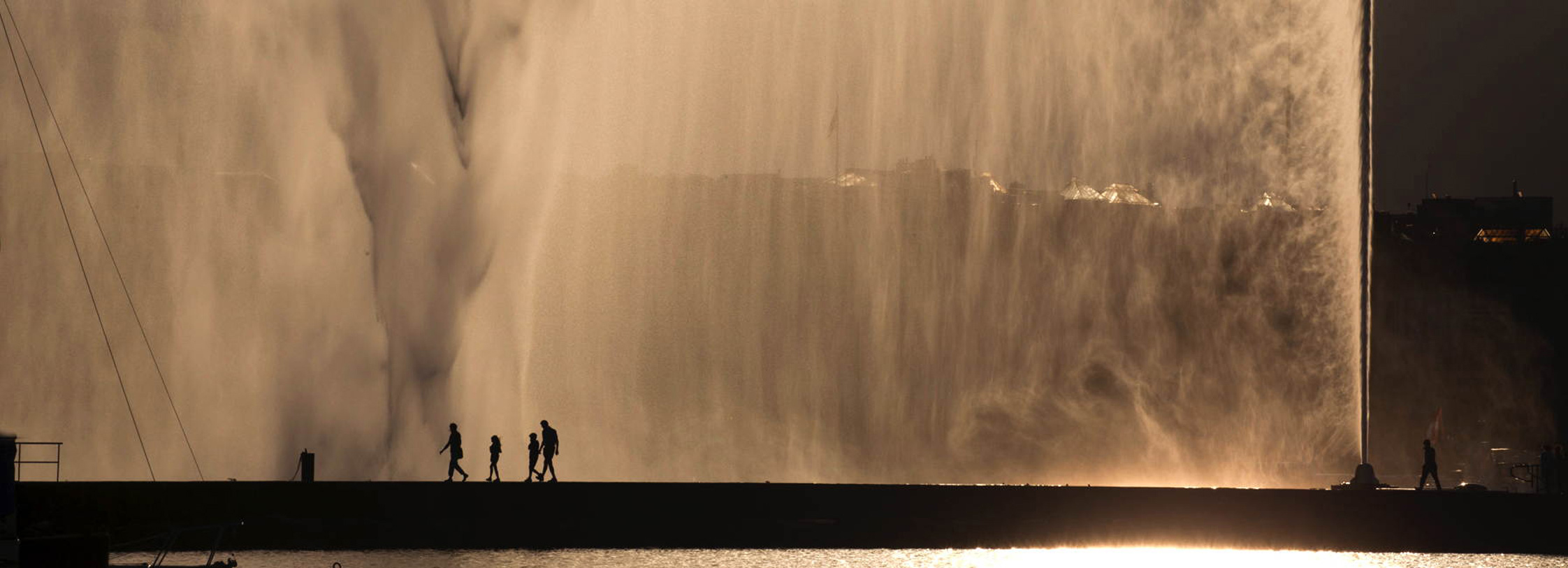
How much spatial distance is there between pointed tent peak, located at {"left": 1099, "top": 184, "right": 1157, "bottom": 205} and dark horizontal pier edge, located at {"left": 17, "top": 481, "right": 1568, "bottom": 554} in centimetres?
2218

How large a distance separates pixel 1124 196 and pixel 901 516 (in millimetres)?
31890

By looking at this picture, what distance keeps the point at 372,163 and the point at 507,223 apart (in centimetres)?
321

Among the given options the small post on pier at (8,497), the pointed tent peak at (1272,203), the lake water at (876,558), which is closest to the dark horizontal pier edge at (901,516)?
the lake water at (876,558)

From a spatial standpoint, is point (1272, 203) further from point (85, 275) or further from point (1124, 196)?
point (85, 275)

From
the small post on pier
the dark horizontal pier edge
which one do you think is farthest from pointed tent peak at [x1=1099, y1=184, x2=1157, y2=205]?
the small post on pier

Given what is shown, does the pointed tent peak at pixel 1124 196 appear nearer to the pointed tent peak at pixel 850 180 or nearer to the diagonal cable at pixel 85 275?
the pointed tent peak at pixel 850 180

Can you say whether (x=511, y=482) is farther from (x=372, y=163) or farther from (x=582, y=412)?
(x=582, y=412)

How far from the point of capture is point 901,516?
101ft

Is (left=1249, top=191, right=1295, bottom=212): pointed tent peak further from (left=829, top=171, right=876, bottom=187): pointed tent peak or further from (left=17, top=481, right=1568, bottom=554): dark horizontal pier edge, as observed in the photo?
Answer: (left=17, top=481, right=1568, bottom=554): dark horizontal pier edge

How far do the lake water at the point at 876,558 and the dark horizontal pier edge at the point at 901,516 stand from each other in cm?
28

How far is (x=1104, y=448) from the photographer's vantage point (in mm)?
57094

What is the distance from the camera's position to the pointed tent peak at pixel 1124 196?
5567 cm

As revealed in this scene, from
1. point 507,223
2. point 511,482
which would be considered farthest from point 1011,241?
point 511,482

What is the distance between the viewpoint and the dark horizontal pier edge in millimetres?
29547
